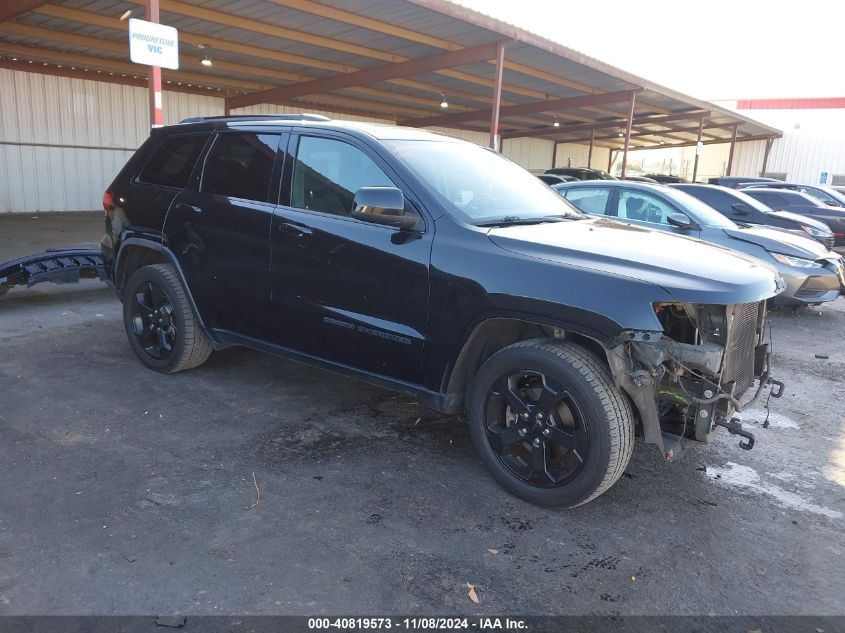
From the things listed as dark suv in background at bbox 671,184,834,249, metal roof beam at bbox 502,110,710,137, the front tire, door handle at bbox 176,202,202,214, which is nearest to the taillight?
door handle at bbox 176,202,202,214

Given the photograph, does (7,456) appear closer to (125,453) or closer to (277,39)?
(125,453)

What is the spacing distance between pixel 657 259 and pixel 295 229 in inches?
82.5

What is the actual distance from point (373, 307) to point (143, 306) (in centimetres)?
→ 226

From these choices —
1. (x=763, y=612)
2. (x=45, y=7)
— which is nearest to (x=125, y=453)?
(x=763, y=612)

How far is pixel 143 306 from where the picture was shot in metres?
4.84

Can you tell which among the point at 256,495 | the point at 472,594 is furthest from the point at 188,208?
the point at 472,594

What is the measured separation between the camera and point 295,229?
3857 mm

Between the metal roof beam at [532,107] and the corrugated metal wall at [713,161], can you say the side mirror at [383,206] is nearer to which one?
the metal roof beam at [532,107]

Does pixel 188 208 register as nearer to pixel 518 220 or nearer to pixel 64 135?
pixel 518 220

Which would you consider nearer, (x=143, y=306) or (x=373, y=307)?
(x=373, y=307)

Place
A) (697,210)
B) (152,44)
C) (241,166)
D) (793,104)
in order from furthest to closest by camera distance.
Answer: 1. (793,104)
2. (697,210)
3. (152,44)
4. (241,166)

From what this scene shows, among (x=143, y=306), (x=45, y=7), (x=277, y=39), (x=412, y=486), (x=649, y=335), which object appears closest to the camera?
(x=649, y=335)

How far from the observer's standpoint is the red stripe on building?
34.7 m

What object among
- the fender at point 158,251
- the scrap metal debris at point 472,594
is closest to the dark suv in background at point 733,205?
the fender at point 158,251
